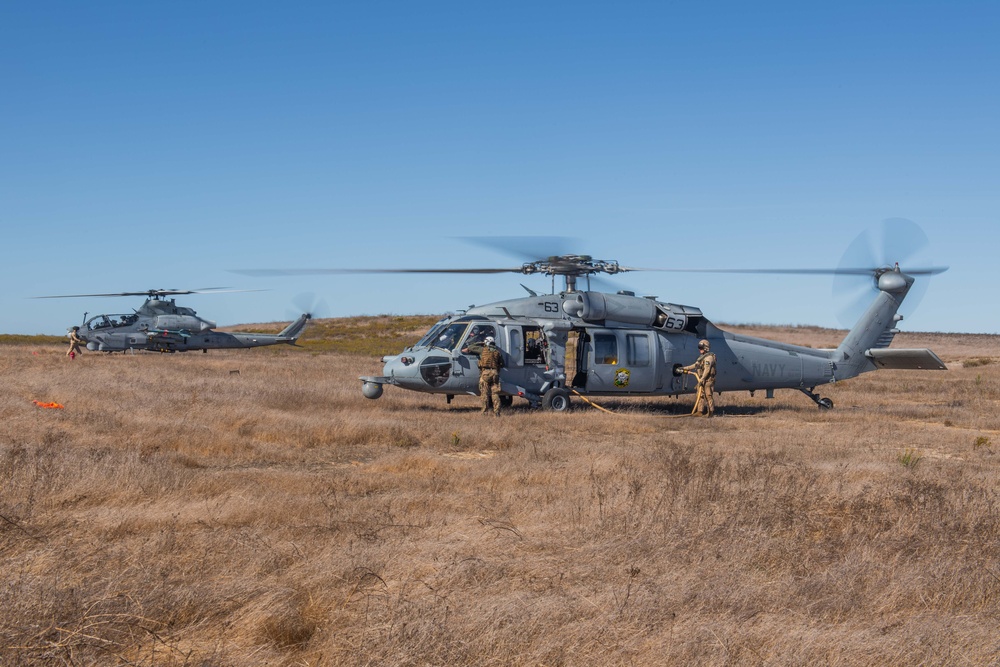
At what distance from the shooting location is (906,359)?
20.0 metres

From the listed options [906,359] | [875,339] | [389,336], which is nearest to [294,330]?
[389,336]

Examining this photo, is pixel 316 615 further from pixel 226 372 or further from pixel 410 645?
pixel 226 372

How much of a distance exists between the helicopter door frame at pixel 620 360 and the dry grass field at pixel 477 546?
4.87 meters

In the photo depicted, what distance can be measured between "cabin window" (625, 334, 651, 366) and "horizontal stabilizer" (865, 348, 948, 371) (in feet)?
19.4

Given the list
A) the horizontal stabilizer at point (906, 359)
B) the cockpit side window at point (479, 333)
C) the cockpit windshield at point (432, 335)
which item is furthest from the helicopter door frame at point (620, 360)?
the horizontal stabilizer at point (906, 359)

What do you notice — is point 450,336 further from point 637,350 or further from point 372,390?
point 637,350

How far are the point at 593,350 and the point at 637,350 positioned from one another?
104 centimetres

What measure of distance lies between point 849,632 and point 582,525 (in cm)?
279

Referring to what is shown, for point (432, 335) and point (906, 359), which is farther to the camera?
point (906, 359)

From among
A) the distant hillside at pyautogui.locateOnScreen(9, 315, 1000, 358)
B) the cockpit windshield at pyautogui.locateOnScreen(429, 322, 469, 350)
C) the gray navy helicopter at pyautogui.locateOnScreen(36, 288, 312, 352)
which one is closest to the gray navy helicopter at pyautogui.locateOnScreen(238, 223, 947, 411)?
the cockpit windshield at pyautogui.locateOnScreen(429, 322, 469, 350)

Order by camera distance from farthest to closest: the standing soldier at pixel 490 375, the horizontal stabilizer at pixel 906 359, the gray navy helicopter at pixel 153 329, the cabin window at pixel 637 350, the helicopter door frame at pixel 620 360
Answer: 1. the gray navy helicopter at pixel 153 329
2. the horizontal stabilizer at pixel 906 359
3. the cabin window at pixel 637 350
4. the helicopter door frame at pixel 620 360
5. the standing soldier at pixel 490 375

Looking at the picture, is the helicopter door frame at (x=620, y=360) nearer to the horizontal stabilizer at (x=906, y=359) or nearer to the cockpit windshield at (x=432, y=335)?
the cockpit windshield at (x=432, y=335)

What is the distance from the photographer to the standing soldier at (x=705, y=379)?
18812 millimetres

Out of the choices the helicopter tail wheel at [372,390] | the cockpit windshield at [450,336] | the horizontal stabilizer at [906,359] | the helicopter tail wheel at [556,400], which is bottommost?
the helicopter tail wheel at [556,400]
